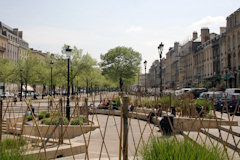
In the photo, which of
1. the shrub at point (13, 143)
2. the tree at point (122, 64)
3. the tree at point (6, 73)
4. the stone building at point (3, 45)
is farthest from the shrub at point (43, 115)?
the stone building at point (3, 45)

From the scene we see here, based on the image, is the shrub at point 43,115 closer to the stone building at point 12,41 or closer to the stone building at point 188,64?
the stone building at point 188,64

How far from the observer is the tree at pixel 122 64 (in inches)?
2608

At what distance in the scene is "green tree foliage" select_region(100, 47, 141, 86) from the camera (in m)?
66.2

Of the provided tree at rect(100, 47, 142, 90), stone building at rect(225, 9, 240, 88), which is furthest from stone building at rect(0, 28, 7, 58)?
stone building at rect(225, 9, 240, 88)

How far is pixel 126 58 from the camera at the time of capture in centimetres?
6656

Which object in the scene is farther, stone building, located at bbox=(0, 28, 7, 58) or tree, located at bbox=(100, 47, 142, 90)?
stone building, located at bbox=(0, 28, 7, 58)

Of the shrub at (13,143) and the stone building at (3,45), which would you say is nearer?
the shrub at (13,143)

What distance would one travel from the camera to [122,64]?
6675cm

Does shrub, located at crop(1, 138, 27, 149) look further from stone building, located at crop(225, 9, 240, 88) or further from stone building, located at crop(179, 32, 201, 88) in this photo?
stone building, located at crop(179, 32, 201, 88)

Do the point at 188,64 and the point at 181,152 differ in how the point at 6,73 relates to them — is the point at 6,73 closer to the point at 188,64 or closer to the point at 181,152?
the point at 188,64

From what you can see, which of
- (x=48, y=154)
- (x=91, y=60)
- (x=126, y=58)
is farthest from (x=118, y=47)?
(x=48, y=154)

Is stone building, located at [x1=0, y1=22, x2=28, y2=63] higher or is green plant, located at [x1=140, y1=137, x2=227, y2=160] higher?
stone building, located at [x1=0, y1=22, x2=28, y2=63]

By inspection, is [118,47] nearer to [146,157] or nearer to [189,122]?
[189,122]

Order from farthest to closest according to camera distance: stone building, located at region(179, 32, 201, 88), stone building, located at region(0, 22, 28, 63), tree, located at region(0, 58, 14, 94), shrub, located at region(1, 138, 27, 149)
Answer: stone building, located at region(0, 22, 28, 63) < stone building, located at region(179, 32, 201, 88) < tree, located at region(0, 58, 14, 94) < shrub, located at region(1, 138, 27, 149)
